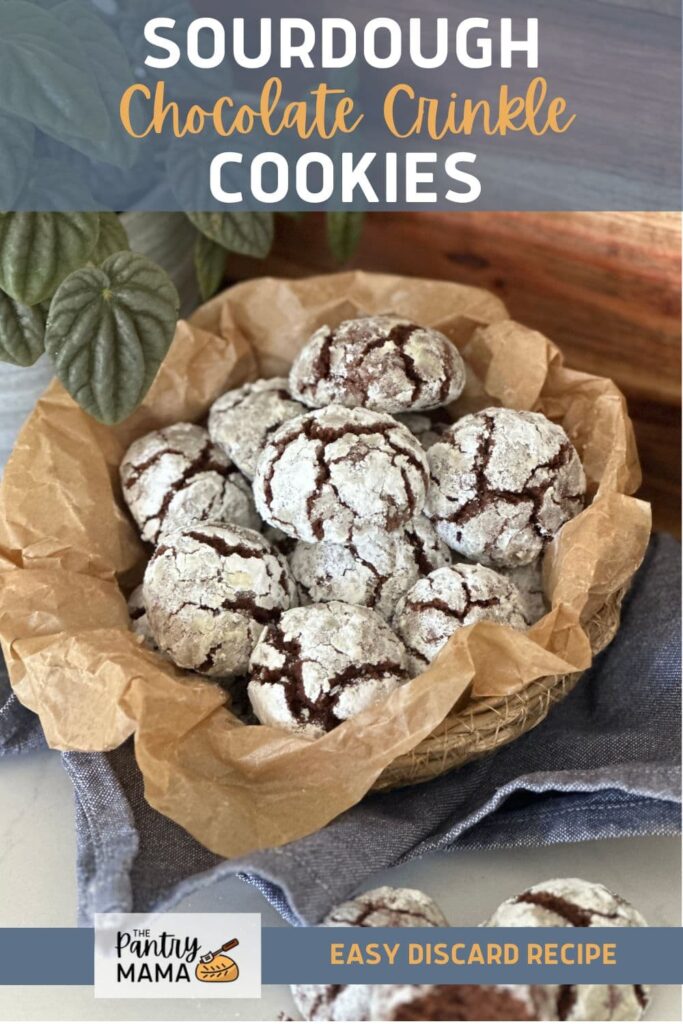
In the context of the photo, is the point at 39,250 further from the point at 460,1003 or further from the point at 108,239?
the point at 460,1003

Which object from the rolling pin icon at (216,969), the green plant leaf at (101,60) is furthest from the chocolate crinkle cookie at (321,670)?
the green plant leaf at (101,60)

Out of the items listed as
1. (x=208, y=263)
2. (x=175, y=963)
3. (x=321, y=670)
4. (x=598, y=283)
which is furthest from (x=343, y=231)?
(x=175, y=963)

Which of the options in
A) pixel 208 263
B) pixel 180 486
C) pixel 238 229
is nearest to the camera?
pixel 180 486

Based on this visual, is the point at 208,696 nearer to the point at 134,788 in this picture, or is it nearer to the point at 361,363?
the point at 134,788

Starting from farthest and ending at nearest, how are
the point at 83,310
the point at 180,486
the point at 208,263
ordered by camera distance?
the point at 208,263 → the point at 180,486 → the point at 83,310

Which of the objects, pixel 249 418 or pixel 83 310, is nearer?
pixel 83 310

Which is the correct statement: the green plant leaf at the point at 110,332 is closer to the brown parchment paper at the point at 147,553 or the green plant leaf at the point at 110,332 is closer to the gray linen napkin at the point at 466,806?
the brown parchment paper at the point at 147,553
